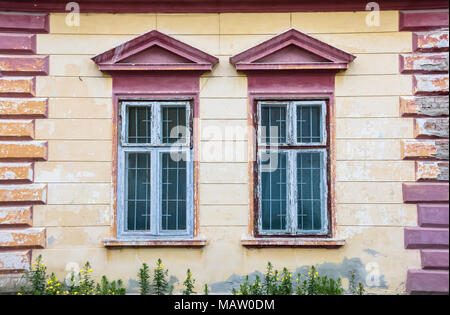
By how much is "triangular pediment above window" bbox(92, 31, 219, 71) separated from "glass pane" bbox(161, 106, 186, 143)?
1.61ft

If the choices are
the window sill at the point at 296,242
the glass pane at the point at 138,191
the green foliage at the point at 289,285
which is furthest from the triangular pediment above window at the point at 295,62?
the green foliage at the point at 289,285

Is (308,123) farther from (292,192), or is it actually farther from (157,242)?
(157,242)

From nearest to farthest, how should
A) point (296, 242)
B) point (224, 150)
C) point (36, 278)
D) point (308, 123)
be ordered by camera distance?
point (36, 278) < point (296, 242) < point (224, 150) < point (308, 123)

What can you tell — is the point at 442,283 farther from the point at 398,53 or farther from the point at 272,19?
the point at 272,19

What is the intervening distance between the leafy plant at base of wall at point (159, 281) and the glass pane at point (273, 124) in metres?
1.91

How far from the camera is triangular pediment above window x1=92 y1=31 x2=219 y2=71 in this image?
6078 mm

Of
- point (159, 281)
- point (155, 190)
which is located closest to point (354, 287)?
point (159, 281)

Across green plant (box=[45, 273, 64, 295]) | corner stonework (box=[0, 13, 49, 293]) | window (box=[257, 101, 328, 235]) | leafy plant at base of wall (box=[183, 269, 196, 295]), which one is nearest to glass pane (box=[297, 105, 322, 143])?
window (box=[257, 101, 328, 235])

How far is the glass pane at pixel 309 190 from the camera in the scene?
613 centimetres

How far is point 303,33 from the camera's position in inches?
240

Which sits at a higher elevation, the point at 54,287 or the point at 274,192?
the point at 274,192

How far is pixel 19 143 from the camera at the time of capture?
19.7 ft

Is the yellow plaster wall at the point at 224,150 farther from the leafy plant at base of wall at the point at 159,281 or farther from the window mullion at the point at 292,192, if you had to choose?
the window mullion at the point at 292,192

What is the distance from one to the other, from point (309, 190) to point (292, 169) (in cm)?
32
